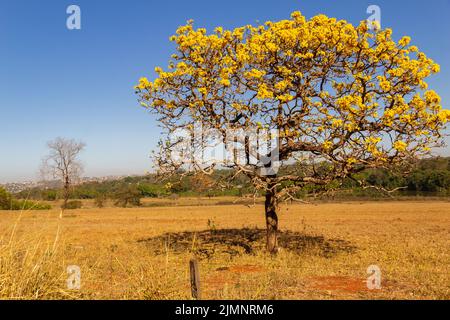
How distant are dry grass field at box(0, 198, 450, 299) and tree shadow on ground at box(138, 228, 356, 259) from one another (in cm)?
5

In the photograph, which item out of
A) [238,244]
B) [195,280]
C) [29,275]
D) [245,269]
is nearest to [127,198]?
[238,244]

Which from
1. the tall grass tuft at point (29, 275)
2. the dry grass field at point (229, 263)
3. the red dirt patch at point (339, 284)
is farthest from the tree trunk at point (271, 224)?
the tall grass tuft at point (29, 275)

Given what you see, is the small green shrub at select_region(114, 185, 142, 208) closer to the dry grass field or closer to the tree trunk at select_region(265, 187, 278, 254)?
the dry grass field

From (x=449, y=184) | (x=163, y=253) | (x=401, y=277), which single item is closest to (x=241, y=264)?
(x=163, y=253)

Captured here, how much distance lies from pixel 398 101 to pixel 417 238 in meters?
10.8

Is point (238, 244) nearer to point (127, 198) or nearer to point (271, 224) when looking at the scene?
point (271, 224)

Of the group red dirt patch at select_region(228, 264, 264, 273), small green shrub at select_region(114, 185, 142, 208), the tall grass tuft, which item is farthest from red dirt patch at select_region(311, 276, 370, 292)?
small green shrub at select_region(114, 185, 142, 208)

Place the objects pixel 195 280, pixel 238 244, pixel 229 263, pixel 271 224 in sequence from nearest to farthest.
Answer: pixel 195 280, pixel 229 263, pixel 271 224, pixel 238 244

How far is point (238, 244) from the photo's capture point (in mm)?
20922

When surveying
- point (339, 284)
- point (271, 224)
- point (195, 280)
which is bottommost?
point (339, 284)

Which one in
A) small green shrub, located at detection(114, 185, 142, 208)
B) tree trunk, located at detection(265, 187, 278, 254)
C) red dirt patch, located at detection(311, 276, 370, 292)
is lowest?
small green shrub, located at detection(114, 185, 142, 208)

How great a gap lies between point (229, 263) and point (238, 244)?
15.0 feet

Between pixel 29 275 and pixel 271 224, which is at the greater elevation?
pixel 29 275

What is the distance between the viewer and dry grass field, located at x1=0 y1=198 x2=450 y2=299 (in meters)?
8.05
